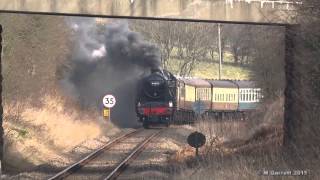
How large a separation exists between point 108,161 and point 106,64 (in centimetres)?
2134

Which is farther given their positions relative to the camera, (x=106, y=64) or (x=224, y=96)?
(x=224, y=96)

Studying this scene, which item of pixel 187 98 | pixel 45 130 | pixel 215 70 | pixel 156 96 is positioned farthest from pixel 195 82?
pixel 215 70

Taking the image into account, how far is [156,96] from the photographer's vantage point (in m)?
41.5

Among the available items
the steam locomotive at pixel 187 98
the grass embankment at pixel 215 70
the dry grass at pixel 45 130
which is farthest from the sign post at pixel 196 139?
the grass embankment at pixel 215 70

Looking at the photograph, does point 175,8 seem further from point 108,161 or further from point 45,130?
point 45,130

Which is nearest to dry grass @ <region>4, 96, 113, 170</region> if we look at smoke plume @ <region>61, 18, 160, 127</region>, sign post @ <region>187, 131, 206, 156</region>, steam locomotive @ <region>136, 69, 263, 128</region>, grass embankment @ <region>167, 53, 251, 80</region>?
smoke plume @ <region>61, 18, 160, 127</region>

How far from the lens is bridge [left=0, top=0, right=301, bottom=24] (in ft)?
53.4

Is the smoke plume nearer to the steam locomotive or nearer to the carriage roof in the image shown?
the steam locomotive

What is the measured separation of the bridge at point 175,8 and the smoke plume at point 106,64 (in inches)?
1030

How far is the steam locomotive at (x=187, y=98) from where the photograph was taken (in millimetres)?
41531

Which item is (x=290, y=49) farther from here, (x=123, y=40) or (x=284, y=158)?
(x=123, y=40)

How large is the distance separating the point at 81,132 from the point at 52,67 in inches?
183

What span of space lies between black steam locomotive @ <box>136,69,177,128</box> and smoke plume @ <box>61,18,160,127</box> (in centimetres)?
162

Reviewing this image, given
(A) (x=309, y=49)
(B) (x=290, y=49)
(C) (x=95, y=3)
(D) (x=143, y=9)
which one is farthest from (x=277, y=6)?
(C) (x=95, y=3)
